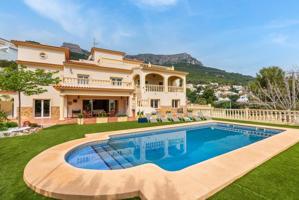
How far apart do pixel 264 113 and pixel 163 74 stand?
13.0 metres

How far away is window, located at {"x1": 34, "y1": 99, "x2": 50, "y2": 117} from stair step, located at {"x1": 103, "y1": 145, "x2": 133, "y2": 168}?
13023 mm

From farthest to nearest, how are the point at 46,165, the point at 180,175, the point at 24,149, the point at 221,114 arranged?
the point at 221,114 → the point at 24,149 → the point at 46,165 → the point at 180,175

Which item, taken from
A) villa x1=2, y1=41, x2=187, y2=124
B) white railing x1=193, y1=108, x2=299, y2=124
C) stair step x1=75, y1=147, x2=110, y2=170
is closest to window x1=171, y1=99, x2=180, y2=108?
villa x1=2, y1=41, x2=187, y2=124

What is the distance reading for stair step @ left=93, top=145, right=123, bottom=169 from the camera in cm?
659

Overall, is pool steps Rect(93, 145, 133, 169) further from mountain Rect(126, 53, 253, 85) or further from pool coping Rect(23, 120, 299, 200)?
mountain Rect(126, 53, 253, 85)

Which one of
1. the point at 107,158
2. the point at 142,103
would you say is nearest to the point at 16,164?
the point at 107,158

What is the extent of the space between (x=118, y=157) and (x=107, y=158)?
1.70 feet

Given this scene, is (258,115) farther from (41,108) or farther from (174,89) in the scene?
(41,108)

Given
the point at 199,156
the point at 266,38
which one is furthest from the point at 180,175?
the point at 266,38

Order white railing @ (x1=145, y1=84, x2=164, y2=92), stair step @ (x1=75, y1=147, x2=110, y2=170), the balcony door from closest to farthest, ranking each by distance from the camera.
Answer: stair step @ (x1=75, y1=147, x2=110, y2=170), the balcony door, white railing @ (x1=145, y1=84, x2=164, y2=92)

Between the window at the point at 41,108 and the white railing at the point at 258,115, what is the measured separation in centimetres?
1790

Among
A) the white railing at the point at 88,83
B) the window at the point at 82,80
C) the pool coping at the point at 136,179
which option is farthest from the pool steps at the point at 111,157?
the window at the point at 82,80

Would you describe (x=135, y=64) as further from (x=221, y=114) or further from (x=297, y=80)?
(x=297, y=80)

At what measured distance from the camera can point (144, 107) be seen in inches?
820
